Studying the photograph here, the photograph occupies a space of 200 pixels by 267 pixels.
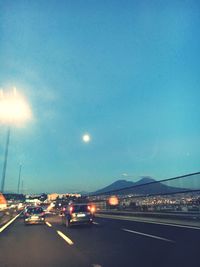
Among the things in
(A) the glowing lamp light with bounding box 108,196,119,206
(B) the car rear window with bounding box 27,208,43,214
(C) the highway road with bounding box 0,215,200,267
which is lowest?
(C) the highway road with bounding box 0,215,200,267

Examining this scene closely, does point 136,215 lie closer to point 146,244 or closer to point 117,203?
point 117,203

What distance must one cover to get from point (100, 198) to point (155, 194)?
1043 inches

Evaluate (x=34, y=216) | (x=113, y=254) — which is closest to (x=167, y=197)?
(x=34, y=216)

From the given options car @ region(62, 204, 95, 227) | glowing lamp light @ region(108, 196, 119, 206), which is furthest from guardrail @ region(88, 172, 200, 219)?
car @ region(62, 204, 95, 227)

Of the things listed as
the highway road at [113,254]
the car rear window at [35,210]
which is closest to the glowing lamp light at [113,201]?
the car rear window at [35,210]

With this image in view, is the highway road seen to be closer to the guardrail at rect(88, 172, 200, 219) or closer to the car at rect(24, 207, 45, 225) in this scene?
the guardrail at rect(88, 172, 200, 219)

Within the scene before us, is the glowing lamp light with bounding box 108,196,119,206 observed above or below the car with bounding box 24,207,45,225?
above

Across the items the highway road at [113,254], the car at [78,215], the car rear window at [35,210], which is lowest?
the highway road at [113,254]

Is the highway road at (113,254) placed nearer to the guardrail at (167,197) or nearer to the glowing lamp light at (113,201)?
the guardrail at (167,197)

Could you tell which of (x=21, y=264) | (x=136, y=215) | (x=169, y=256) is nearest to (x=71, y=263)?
(x=21, y=264)

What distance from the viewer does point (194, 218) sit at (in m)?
19.6

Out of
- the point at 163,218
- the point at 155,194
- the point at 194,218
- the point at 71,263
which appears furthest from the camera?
the point at 155,194

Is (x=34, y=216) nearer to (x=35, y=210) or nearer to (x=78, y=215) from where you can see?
(x=35, y=210)

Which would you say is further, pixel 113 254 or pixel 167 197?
pixel 167 197
